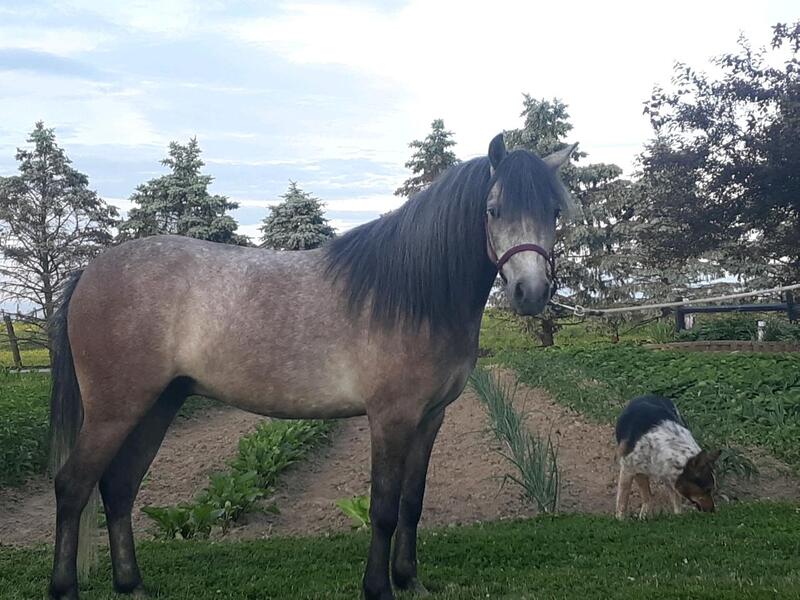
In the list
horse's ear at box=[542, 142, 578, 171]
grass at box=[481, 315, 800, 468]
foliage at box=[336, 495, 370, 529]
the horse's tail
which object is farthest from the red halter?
grass at box=[481, 315, 800, 468]

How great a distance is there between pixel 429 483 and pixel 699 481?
230 centimetres

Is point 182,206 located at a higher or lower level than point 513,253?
higher

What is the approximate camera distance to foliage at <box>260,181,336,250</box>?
72.3 feet

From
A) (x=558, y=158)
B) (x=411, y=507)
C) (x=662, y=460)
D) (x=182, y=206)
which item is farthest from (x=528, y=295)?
(x=182, y=206)

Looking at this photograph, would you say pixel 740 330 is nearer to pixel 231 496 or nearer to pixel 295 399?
Result: pixel 231 496

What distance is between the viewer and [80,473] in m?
3.21

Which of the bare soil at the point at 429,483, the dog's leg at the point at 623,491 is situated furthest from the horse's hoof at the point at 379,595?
the dog's leg at the point at 623,491

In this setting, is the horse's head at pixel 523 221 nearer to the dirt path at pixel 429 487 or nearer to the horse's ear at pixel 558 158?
the horse's ear at pixel 558 158

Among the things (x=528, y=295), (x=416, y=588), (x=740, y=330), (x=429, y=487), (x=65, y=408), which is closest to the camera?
(x=528, y=295)

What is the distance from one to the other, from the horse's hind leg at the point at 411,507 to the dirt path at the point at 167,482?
2694 millimetres

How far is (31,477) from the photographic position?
662 centimetres

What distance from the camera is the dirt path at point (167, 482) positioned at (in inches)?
212

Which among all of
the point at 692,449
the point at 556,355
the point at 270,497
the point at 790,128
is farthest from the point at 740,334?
the point at 270,497

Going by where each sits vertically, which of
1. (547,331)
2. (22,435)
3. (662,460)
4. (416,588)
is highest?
(547,331)
